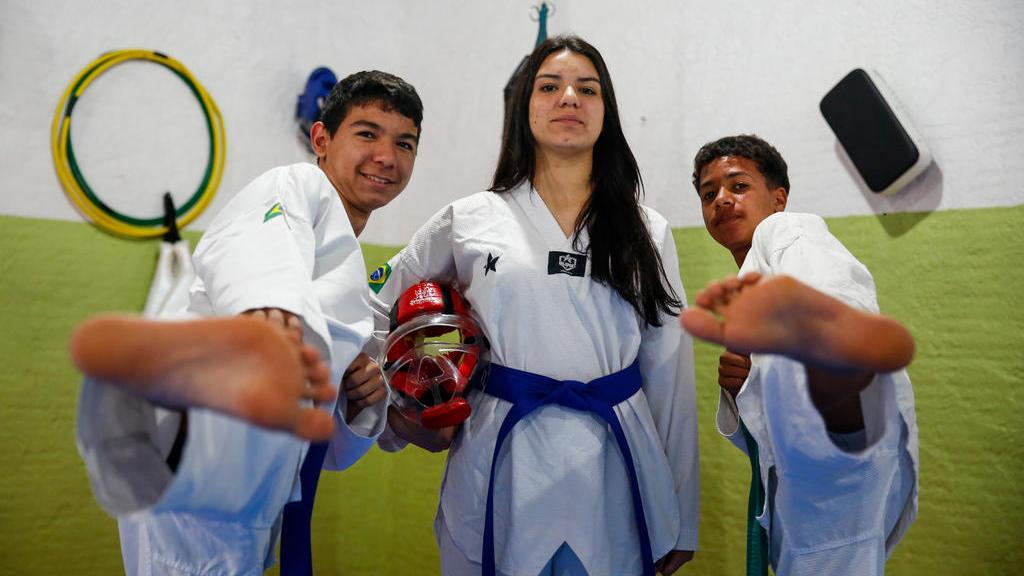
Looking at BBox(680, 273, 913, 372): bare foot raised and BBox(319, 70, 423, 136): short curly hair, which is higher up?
BBox(319, 70, 423, 136): short curly hair

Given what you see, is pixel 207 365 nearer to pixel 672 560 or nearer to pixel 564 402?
pixel 564 402

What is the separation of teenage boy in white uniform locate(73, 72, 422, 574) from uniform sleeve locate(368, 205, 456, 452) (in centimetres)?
28

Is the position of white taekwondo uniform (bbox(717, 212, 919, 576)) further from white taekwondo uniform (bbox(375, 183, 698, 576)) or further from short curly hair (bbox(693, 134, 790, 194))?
short curly hair (bbox(693, 134, 790, 194))

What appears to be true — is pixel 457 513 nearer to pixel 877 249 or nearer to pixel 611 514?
pixel 611 514

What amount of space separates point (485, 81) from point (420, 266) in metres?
1.62

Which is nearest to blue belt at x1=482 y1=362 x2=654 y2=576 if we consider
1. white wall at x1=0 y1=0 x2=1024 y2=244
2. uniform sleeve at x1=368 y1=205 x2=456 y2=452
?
uniform sleeve at x1=368 y1=205 x2=456 y2=452

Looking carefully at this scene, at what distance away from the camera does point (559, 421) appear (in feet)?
5.19

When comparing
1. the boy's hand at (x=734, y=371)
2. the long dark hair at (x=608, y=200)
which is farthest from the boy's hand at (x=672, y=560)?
the long dark hair at (x=608, y=200)

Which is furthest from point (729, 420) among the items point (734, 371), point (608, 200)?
point (608, 200)

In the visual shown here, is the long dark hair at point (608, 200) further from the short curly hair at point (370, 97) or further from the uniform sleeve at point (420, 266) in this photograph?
the short curly hair at point (370, 97)

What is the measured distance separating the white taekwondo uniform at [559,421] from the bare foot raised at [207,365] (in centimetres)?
79

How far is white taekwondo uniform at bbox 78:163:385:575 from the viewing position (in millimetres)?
974

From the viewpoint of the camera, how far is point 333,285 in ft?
4.47

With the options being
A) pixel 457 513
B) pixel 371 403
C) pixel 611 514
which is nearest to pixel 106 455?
pixel 371 403
